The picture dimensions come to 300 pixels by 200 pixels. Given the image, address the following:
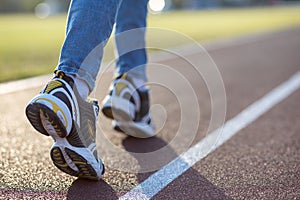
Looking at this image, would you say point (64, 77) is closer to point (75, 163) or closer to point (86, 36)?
point (86, 36)

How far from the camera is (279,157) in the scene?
2496 millimetres

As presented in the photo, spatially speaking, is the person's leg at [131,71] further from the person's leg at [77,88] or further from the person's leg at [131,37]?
the person's leg at [77,88]

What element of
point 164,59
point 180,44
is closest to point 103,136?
point 164,59

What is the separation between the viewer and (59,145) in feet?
6.24

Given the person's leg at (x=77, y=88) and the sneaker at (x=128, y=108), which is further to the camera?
the sneaker at (x=128, y=108)

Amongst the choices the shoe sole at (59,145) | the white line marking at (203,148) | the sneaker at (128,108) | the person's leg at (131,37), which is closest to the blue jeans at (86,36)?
the shoe sole at (59,145)

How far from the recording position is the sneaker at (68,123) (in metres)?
1.79

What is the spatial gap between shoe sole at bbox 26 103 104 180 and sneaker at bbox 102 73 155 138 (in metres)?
0.64

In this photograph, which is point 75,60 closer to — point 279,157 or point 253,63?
point 279,157

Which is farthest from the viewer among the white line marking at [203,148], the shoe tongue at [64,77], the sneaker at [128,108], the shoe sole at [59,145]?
the sneaker at [128,108]

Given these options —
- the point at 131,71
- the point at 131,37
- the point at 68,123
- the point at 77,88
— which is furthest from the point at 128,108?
the point at 68,123

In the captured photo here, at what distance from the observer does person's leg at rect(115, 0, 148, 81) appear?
273 cm

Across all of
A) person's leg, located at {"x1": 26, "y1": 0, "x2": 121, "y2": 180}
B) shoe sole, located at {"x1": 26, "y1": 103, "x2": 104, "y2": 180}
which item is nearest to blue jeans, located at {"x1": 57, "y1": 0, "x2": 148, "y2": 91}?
person's leg, located at {"x1": 26, "y1": 0, "x2": 121, "y2": 180}

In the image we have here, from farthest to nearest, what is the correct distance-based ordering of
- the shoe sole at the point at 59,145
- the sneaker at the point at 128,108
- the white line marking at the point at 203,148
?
the sneaker at the point at 128,108 < the white line marking at the point at 203,148 < the shoe sole at the point at 59,145
